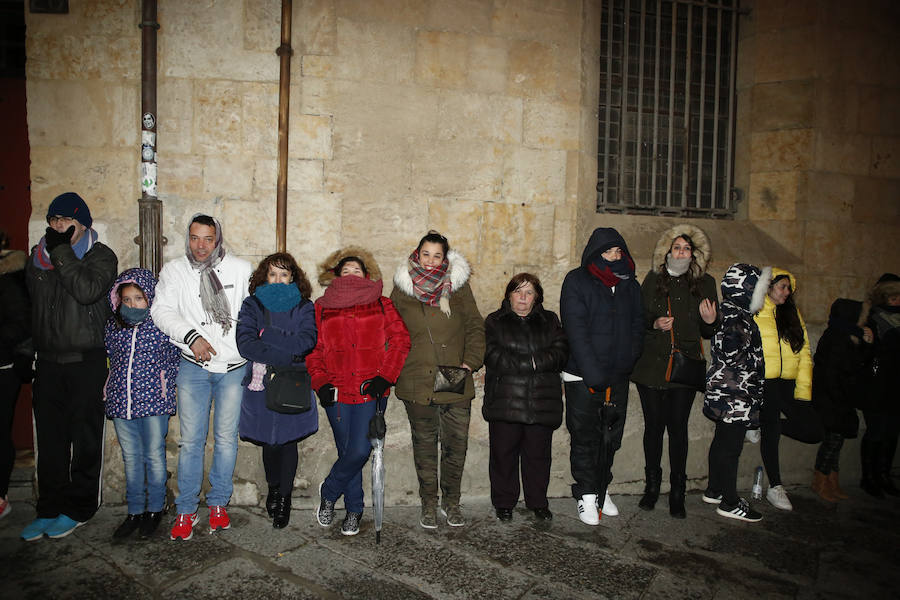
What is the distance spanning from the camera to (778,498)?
4.80m

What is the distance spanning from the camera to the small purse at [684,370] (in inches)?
173

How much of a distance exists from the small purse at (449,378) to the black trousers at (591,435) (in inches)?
37.3

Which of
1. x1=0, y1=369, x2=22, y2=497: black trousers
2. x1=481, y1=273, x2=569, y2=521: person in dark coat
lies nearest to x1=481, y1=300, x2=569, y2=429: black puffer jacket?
x1=481, y1=273, x2=569, y2=521: person in dark coat

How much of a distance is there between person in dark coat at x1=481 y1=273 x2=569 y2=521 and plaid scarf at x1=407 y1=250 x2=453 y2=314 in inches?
17.4

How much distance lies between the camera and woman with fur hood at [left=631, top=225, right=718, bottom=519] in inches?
177

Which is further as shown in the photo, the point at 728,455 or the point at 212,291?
the point at 728,455

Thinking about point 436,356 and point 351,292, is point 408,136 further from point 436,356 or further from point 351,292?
point 436,356

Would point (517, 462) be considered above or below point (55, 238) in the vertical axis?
below

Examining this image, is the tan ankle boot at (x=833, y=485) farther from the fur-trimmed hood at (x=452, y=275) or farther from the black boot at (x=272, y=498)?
the black boot at (x=272, y=498)

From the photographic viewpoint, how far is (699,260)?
4.56 meters

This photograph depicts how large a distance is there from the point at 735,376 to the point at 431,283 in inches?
96.4

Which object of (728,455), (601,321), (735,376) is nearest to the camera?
(601,321)

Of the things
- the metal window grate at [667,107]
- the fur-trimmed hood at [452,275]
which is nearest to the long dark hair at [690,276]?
the metal window grate at [667,107]

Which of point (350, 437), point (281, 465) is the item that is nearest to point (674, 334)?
point (350, 437)
